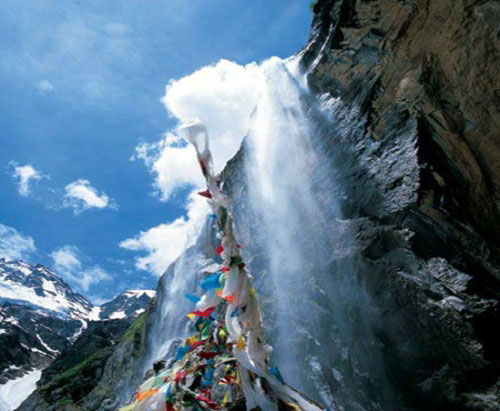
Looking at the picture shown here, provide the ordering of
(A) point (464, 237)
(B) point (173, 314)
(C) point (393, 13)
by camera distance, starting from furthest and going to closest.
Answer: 1. (B) point (173, 314)
2. (C) point (393, 13)
3. (A) point (464, 237)

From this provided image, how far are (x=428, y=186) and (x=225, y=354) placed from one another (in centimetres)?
951

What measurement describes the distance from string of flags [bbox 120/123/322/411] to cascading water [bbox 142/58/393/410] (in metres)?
8.36

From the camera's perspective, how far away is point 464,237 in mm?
11219

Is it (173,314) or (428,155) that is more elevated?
(173,314)

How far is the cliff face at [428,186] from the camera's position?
990cm

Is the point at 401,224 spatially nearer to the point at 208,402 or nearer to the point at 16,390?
the point at 208,402

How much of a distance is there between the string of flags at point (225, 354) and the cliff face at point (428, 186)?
25.0ft

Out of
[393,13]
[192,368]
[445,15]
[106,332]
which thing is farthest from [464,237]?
[106,332]

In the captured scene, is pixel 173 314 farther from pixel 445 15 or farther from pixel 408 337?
pixel 445 15

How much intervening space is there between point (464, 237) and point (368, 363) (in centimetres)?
416

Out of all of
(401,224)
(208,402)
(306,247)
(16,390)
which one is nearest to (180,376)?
(208,402)

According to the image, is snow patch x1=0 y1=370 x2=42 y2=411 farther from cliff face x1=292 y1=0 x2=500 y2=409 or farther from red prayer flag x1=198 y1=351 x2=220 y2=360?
red prayer flag x1=198 y1=351 x2=220 y2=360

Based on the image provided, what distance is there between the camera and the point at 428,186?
38.5ft

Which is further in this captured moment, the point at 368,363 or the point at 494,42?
the point at 494,42
